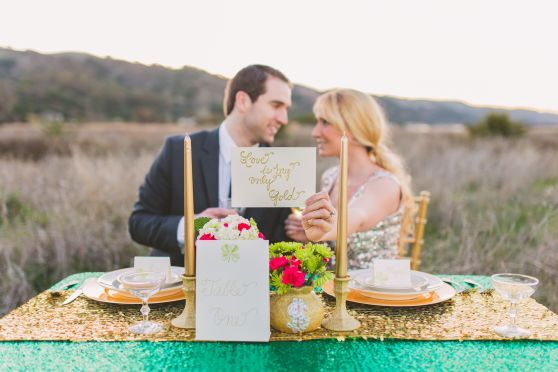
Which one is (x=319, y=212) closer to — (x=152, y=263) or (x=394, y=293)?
(x=394, y=293)

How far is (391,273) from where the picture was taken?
172 centimetres

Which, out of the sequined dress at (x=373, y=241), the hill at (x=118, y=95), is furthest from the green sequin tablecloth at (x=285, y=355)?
the hill at (x=118, y=95)

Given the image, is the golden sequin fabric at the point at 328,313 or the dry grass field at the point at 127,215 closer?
the golden sequin fabric at the point at 328,313

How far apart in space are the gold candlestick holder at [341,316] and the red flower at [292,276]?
13 centimetres

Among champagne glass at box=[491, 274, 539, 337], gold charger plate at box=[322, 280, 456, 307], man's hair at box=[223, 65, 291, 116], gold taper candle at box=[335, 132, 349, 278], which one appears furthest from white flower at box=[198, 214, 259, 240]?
man's hair at box=[223, 65, 291, 116]

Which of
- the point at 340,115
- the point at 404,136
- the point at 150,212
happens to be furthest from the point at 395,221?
the point at 404,136

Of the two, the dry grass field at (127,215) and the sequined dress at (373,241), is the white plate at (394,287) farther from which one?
the dry grass field at (127,215)

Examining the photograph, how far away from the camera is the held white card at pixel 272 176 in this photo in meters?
1.49

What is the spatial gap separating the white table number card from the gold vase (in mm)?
61

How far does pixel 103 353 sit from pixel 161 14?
15.7ft

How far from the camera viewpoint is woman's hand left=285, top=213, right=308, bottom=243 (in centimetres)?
252

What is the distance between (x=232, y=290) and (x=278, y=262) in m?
0.14

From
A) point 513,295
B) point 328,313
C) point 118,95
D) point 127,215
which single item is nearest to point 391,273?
point 328,313

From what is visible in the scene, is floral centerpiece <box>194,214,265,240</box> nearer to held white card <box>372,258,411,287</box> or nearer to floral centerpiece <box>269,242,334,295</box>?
floral centerpiece <box>269,242,334,295</box>
